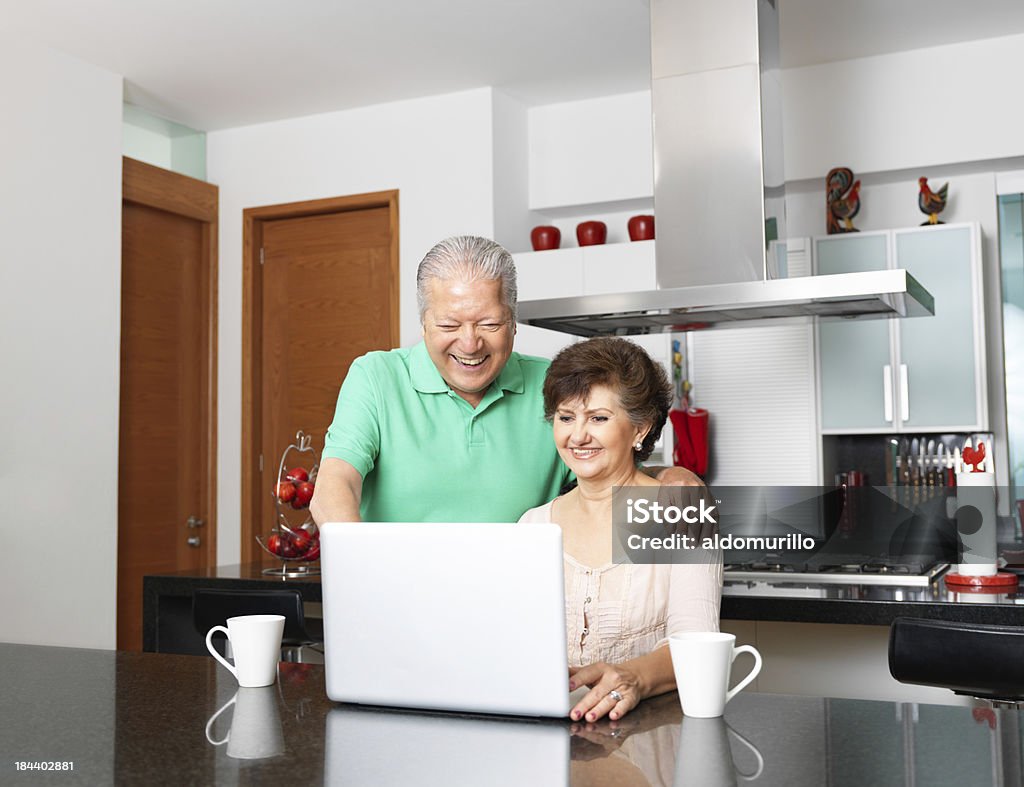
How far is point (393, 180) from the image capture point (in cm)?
514

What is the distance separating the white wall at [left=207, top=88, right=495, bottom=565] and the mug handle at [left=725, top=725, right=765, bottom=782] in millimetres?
3870

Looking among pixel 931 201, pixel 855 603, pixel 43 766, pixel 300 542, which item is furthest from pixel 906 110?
pixel 43 766

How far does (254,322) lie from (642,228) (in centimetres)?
195

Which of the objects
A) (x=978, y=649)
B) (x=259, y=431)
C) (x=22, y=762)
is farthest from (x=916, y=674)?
(x=259, y=431)

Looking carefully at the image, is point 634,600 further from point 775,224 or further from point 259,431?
point 259,431

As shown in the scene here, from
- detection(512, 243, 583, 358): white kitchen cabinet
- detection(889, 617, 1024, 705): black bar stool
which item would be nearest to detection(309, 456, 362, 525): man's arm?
detection(889, 617, 1024, 705): black bar stool

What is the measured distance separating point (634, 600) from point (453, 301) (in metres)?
0.61

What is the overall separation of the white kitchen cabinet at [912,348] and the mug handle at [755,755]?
3418 mm

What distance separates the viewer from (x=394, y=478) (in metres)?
2.07

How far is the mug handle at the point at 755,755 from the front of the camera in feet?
3.28

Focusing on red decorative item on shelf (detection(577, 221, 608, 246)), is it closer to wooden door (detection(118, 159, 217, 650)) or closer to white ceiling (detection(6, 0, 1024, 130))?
white ceiling (detection(6, 0, 1024, 130))

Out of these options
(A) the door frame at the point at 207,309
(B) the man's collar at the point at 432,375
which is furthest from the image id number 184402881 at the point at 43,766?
(A) the door frame at the point at 207,309

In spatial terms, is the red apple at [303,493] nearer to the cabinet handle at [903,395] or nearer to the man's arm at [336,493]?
the man's arm at [336,493]

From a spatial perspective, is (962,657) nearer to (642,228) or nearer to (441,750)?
(441,750)
